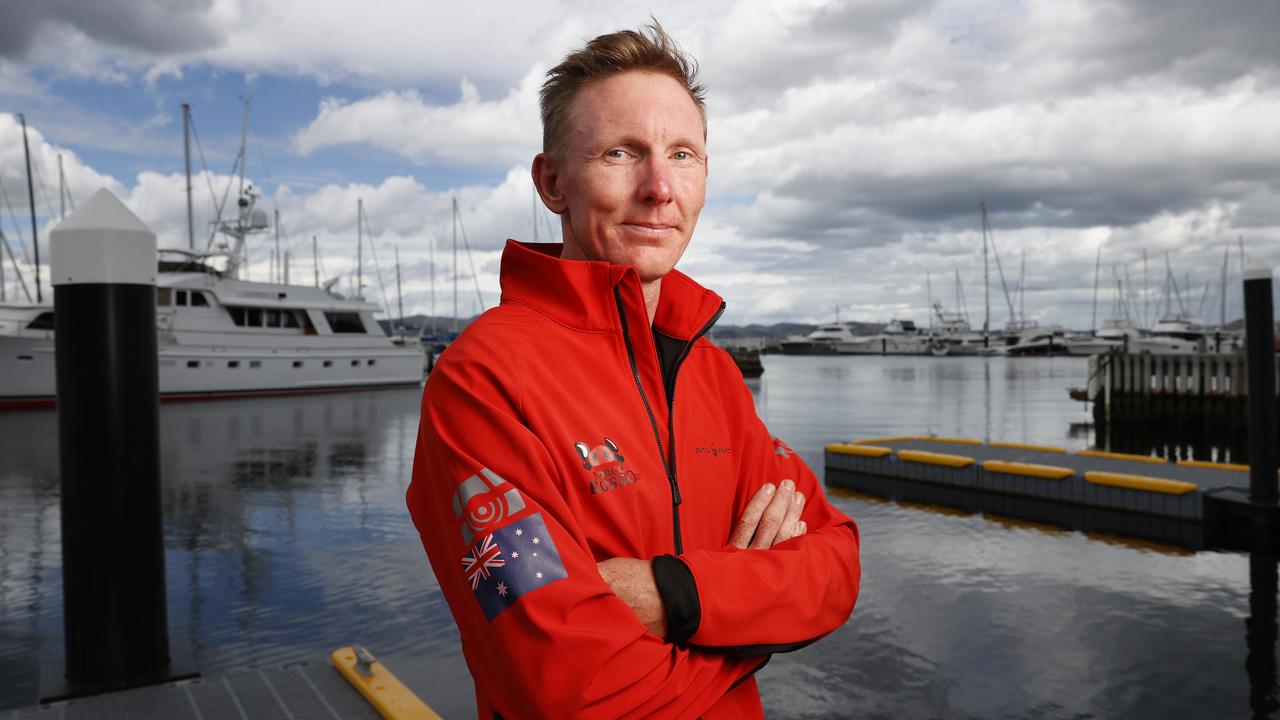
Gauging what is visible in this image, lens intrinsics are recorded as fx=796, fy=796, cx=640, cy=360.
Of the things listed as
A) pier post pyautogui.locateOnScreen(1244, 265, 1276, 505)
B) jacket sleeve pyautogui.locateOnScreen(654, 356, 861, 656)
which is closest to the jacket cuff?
jacket sleeve pyautogui.locateOnScreen(654, 356, 861, 656)

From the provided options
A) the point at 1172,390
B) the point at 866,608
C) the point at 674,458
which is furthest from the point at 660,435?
the point at 1172,390

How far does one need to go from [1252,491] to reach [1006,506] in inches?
116

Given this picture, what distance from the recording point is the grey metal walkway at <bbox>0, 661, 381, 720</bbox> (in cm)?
371

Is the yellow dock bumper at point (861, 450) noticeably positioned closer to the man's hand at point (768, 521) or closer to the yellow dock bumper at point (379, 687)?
the yellow dock bumper at point (379, 687)

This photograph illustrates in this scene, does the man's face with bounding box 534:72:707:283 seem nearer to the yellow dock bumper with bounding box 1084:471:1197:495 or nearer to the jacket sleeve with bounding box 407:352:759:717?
the jacket sleeve with bounding box 407:352:759:717

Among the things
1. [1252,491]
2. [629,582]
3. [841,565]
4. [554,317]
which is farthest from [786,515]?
[1252,491]

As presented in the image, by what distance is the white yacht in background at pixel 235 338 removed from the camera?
1078 inches

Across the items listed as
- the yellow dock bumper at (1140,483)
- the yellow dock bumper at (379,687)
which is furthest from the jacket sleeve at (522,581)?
the yellow dock bumper at (1140,483)

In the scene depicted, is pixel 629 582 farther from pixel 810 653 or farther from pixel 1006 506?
pixel 1006 506

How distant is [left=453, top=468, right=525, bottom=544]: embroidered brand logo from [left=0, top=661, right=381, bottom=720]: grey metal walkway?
3.07 metres

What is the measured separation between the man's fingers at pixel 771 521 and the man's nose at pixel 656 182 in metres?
0.71

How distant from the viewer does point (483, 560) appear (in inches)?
49.6

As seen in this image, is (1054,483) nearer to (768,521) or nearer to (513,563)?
(768,521)

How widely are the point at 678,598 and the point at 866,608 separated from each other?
6.73 m
